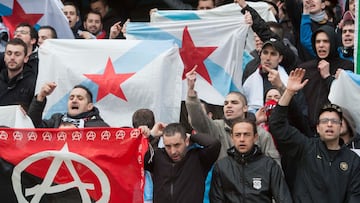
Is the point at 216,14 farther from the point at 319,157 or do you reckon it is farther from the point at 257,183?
the point at 257,183

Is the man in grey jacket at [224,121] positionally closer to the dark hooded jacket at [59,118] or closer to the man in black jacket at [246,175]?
the man in black jacket at [246,175]

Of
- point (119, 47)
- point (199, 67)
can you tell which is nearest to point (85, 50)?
point (119, 47)

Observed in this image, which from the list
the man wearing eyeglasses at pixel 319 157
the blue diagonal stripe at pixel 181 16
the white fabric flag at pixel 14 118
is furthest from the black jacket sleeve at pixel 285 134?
the blue diagonal stripe at pixel 181 16

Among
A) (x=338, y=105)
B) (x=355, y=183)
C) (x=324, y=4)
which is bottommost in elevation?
(x=355, y=183)

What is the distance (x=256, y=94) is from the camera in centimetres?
1038

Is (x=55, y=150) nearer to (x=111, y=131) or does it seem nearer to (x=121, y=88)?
(x=111, y=131)

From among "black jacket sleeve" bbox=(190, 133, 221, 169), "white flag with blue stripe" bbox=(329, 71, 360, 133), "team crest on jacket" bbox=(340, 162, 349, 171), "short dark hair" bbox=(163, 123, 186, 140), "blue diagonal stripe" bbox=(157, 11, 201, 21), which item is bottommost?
"team crest on jacket" bbox=(340, 162, 349, 171)

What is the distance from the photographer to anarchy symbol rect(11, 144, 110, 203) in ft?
28.4

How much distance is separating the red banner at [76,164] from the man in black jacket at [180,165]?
0.67 ft

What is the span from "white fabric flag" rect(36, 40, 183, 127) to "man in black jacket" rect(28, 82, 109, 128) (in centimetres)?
54

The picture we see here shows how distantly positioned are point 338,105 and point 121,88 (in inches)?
93.5

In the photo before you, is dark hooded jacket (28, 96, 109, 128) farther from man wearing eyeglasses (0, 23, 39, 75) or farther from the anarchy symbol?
man wearing eyeglasses (0, 23, 39, 75)

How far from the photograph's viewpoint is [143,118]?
364 inches

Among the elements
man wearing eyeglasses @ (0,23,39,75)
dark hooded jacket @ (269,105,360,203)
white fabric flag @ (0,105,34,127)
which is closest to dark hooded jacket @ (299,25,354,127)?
dark hooded jacket @ (269,105,360,203)
